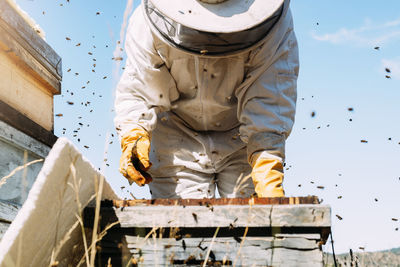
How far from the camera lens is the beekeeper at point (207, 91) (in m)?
2.71

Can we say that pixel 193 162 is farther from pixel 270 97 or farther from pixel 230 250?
pixel 230 250

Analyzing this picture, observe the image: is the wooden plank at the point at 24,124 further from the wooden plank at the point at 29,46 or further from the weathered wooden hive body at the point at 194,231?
the weathered wooden hive body at the point at 194,231

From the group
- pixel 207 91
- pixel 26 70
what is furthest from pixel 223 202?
pixel 26 70

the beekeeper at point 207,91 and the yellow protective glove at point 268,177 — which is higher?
the beekeeper at point 207,91

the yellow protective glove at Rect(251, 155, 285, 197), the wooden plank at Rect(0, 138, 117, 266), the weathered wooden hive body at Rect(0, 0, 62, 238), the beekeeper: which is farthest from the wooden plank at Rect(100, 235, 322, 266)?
the weathered wooden hive body at Rect(0, 0, 62, 238)

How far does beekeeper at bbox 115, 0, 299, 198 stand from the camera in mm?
2707

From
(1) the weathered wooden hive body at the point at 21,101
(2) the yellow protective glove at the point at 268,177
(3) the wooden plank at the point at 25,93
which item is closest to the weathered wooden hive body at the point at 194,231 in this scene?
(2) the yellow protective glove at the point at 268,177

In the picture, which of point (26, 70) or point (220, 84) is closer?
point (220, 84)

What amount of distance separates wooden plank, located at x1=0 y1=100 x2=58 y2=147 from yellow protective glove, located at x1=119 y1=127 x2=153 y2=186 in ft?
3.83

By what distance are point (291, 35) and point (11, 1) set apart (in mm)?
2420

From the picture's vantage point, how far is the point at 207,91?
3232 millimetres

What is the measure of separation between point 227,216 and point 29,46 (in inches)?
118

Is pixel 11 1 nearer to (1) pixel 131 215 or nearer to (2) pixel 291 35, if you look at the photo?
(2) pixel 291 35

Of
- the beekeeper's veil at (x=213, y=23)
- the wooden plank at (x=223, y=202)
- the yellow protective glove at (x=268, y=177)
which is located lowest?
the wooden plank at (x=223, y=202)
